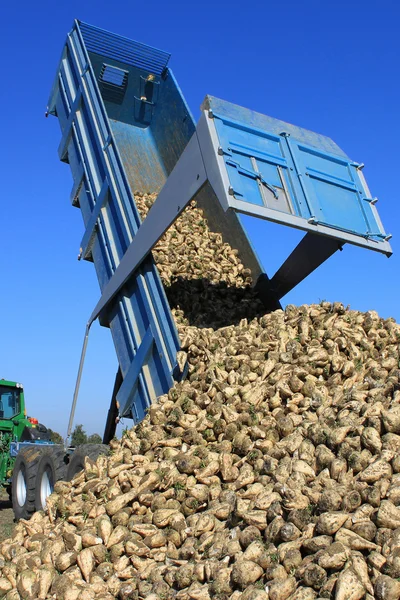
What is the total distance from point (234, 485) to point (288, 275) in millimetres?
2683

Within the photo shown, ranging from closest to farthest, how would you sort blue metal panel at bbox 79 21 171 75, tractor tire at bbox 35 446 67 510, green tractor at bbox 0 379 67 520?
tractor tire at bbox 35 446 67 510 → green tractor at bbox 0 379 67 520 → blue metal panel at bbox 79 21 171 75

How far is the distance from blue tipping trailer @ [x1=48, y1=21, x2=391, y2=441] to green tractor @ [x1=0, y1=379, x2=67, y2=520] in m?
0.66

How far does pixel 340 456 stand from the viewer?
315 centimetres

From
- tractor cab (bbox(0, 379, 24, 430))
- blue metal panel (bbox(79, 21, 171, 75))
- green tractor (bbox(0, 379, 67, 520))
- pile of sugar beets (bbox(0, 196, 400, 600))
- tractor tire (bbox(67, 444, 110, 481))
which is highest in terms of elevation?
blue metal panel (bbox(79, 21, 171, 75))

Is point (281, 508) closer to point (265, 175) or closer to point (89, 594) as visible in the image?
point (89, 594)

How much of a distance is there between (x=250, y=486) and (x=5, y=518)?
13.6 feet

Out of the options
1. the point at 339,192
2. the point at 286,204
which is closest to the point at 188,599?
the point at 286,204

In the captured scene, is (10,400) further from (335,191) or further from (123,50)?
(335,191)

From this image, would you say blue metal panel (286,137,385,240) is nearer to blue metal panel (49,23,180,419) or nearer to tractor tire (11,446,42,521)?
blue metal panel (49,23,180,419)

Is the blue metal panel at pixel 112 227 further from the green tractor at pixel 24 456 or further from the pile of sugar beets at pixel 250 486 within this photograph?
the green tractor at pixel 24 456

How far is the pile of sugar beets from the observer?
263 cm

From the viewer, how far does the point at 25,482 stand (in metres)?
5.98

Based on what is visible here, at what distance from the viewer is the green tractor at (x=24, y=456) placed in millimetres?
5566

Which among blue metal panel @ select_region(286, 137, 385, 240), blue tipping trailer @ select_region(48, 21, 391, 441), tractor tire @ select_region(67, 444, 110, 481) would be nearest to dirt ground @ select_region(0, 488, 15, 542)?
tractor tire @ select_region(67, 444, 110, 481)
